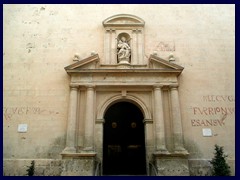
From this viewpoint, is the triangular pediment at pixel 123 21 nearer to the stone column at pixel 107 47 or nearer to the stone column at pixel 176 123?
the stone column at pixel 107 47

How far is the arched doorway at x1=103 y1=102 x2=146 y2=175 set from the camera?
31.1 ft

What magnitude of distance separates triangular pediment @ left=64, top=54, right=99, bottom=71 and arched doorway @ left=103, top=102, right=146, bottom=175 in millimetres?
1773

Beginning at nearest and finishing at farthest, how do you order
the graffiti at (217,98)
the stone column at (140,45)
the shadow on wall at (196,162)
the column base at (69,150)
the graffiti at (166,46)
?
the column base at (69,150)
the shadow on wall at (196,162)
the graffiti at (217,98)
the stone column at (140,45)
the graffiti at (166,46)

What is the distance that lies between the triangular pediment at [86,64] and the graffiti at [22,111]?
1.74 meters

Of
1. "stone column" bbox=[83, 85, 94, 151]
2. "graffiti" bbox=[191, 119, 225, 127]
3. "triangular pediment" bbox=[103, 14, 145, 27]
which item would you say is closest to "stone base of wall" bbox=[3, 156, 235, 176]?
"stone column" bbox=[83, 85, 94, 151]

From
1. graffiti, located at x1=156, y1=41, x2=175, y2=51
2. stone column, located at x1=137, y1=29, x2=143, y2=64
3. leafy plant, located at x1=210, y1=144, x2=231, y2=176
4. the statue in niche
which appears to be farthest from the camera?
graffiti, located at x1=156, y1=41, x2=175, y2=51

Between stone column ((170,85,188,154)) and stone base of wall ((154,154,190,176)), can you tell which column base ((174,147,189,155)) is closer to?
stone column ((170,85,188,154))

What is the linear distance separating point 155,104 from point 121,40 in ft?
9.90

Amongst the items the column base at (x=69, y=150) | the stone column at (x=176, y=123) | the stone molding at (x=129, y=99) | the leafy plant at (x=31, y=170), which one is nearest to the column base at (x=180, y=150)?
the stone column at (x=176, y=123)

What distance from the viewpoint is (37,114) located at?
938 cm

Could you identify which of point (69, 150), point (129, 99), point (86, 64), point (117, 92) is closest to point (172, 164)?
point (129, 99)

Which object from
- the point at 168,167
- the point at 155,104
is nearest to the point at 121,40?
the point at 155,104

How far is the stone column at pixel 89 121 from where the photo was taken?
28.8ft

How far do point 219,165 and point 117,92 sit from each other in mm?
4232
